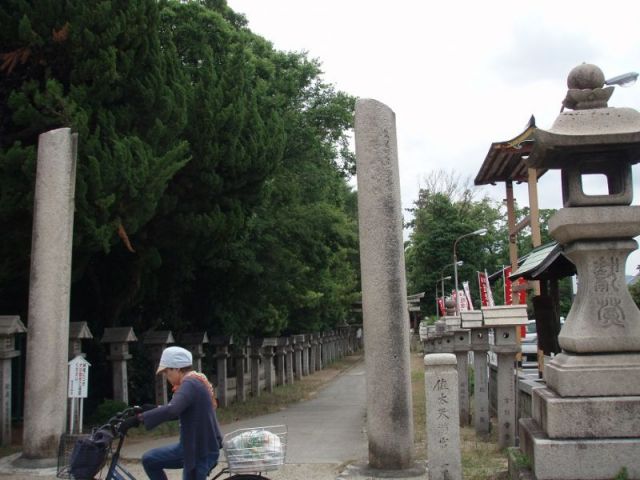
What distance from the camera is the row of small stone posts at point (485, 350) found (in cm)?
998

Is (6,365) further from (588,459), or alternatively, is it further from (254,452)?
(588,459)

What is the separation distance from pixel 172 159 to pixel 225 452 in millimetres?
7406

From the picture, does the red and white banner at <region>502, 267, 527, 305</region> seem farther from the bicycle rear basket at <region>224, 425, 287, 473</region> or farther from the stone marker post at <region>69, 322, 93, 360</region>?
the bicycle rear basket at <region>224, 425, 287, 473</region>

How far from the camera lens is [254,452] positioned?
17.2 feet

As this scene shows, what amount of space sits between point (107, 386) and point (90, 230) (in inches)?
234

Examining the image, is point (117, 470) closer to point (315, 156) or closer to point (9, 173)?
point (9, 173)

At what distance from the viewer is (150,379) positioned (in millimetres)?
16562

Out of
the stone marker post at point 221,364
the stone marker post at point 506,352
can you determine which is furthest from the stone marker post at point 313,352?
the stone marker post at point 506,352

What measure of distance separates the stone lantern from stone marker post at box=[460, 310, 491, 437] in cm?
471

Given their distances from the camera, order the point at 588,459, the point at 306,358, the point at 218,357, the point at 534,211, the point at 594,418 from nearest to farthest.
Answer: the point at 588,459 < the point at 594,418 < the point at 534,211 < the point at 218,357 < the point at 306,358

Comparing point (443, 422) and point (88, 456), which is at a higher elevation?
point (88, 456)

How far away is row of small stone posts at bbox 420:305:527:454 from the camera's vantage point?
9977mm

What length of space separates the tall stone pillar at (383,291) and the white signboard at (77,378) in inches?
197

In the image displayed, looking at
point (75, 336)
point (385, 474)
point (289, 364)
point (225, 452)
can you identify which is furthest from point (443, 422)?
point (289, 364)
